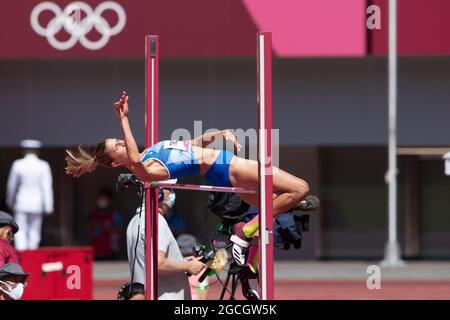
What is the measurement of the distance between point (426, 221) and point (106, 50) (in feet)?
21.0

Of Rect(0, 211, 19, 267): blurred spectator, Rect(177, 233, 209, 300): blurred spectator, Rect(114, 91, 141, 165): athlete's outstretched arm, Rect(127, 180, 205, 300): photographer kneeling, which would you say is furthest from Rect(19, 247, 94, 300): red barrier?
Rect(114, 91, 141, 165): athlete's outstretched arm

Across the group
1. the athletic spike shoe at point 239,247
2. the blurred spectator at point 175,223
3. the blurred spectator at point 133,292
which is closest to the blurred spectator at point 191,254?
the blurred spectator at point 133,292

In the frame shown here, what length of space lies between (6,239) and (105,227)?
1208 centimetres

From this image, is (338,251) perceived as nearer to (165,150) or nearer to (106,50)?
(106,50)

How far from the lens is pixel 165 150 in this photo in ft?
23.2

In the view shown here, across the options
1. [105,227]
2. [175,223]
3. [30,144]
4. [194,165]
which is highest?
[30,144]

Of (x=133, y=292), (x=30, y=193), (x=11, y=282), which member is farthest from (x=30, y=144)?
(x=133, y=292)

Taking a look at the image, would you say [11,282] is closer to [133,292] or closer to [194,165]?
[133,292]

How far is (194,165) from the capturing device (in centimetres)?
712

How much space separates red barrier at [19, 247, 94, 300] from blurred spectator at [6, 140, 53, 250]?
5.37 metres

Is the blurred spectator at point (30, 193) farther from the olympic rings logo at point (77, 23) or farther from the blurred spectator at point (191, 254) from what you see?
the blurred spectator at point (191, 254)

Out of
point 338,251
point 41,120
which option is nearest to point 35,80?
point 41,120

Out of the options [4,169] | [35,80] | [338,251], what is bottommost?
[338,251]

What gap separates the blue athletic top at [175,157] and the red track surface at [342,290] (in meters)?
7.44
